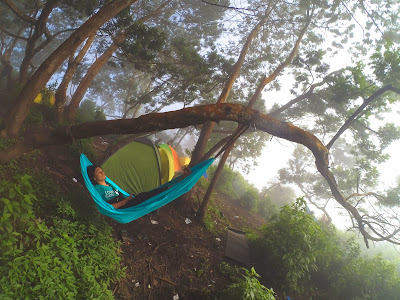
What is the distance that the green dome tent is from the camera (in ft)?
12.3

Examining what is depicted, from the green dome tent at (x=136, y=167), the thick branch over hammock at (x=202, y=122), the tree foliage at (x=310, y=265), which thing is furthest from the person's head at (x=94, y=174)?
the tree foliage at (x=310, y=265)

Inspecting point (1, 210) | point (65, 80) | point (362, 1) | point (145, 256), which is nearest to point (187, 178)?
point (145, 256)

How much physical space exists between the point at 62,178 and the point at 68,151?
0.95 meters

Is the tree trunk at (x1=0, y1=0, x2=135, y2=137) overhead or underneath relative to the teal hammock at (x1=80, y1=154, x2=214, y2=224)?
overhead

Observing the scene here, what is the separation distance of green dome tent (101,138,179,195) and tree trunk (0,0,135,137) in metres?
1.41

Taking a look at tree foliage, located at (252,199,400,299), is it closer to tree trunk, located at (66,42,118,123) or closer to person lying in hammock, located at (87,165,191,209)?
person lying in hammock, located at (87,165,191,209)

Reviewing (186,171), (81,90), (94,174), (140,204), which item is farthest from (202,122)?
(81,90)

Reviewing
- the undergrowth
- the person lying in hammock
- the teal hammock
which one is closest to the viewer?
the undergrowth

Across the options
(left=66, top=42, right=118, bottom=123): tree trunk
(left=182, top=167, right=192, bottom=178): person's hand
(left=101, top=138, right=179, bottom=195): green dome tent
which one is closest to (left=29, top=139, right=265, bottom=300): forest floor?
(left=101, top=138, right=179, bottom=195): green dome tent

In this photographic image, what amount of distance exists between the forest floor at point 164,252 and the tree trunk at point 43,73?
85 centimetres

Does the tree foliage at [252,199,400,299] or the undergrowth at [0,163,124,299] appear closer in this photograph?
the undergrowth at [0,163,124,299]

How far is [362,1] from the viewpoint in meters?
3.93

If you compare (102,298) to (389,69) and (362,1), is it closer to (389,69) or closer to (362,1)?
(389,69)

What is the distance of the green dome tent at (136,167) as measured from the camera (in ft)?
12.3
